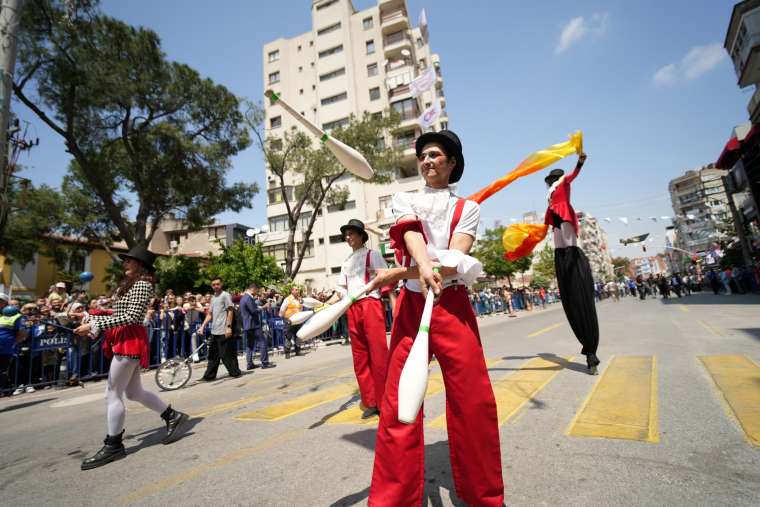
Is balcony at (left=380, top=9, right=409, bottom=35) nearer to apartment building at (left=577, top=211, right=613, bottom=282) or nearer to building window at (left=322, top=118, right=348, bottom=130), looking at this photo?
building window at (left=322, top=118, right=348, bottom=130)

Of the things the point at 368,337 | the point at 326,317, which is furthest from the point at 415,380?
the point at 368,337

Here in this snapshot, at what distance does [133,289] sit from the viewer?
3805mm

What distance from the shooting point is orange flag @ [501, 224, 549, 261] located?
525cm

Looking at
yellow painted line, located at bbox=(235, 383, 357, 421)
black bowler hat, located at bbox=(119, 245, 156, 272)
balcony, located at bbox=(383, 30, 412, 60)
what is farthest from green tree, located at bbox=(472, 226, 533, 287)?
black bowler hat, located at bbox=(119, 245, 156, 272)

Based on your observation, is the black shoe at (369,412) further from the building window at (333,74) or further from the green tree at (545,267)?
the green tree at (545,267)

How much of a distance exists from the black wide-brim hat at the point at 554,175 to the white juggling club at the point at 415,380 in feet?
14.1

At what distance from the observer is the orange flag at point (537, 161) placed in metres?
3.28

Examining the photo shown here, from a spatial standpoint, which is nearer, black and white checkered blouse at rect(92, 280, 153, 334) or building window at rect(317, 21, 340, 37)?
black and white checkered blouse at rect(92, 280, 153, 334)

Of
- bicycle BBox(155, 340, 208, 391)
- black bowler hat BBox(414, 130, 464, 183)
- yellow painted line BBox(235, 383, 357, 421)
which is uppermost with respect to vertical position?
black bowler hat BBox(414, 130, 464, 183)

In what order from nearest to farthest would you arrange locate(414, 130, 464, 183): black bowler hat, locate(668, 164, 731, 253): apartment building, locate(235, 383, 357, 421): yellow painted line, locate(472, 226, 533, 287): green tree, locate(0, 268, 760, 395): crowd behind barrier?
locate(414, 130, 464, 183): black bowler hat < locate(235, 383, 357, 421): yellow painted line < locate(0, 268, 760, 395): crowd behind barrier < locate(472, 226, 533, 287): green tree < locate(668, 164, 731, 253): apartment building

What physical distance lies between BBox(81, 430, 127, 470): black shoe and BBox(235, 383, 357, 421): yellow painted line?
1188 millimetres

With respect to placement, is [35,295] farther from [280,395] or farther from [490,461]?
[490,461]

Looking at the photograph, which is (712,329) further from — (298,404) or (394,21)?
(394,21)

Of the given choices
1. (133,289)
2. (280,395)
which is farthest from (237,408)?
(133,289)
